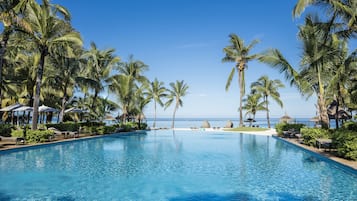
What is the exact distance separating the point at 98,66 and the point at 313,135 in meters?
18.1

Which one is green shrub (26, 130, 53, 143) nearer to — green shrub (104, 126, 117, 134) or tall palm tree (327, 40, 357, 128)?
green shrub (104, 126, 117, 134)

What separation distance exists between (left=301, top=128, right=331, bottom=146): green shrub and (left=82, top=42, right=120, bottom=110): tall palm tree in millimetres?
16707

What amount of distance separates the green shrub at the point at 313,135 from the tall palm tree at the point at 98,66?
54.8 ft

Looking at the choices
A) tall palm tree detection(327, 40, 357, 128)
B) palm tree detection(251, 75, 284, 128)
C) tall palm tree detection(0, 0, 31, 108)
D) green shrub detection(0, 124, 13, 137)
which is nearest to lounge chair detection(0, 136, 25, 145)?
green shrub detection(0, 124, 13, 137)

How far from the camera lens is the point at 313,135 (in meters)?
12.6

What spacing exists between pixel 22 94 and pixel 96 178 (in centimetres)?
2007

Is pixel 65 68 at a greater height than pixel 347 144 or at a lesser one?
greater

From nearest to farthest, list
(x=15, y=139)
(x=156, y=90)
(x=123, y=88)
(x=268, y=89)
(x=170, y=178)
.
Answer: (x=170, y=178), (x=15, y=139), (x=123, y=88), (x=268, y=89), (x=156, y=90)

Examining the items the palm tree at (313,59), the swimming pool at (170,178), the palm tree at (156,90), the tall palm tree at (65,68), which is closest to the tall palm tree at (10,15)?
the swimming pool at (170,178)

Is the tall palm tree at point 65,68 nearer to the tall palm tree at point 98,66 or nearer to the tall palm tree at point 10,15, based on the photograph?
the tall palm tree at point 98,66

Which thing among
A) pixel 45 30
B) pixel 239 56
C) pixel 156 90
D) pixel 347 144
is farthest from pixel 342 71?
pixel 156 90

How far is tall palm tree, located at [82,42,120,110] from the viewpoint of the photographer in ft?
70.9

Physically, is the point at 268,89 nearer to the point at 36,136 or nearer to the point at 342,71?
the point at 342,71

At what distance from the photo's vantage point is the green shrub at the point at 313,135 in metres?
11.9
